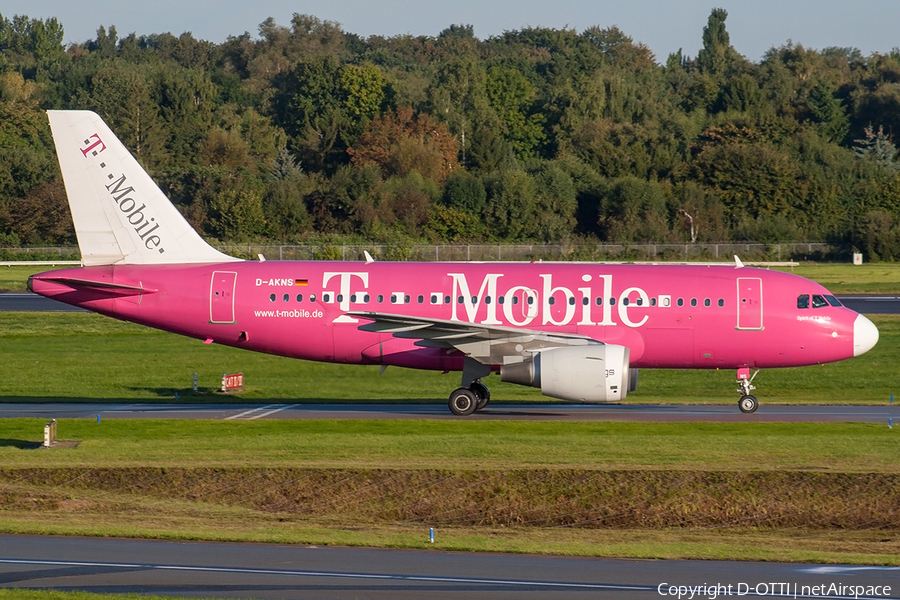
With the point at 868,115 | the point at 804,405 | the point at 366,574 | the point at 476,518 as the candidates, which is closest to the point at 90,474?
the point at 476,518

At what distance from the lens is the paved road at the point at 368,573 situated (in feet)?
47.0

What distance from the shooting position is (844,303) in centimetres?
6022

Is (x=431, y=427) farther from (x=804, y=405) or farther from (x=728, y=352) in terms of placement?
(x=804, y=405)

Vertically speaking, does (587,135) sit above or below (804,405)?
above

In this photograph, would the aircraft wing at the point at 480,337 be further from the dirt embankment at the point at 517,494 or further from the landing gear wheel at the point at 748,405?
the dirt embankment at the point at 517,494

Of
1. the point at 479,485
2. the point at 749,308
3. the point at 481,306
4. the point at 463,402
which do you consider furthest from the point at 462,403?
the point at 479,485

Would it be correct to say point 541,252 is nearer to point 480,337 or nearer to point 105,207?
point 105,207

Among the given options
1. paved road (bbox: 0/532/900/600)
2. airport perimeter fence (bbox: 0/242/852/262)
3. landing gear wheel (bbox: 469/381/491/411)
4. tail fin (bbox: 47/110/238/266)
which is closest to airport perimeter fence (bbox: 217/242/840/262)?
airport perimeter fence (bbox: 0/242/852/262)

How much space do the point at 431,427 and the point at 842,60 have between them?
161 metres

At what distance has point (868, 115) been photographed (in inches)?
5231

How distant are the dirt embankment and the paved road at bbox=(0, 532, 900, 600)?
175 inches

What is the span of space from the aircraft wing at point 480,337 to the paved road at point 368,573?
38.8 feet

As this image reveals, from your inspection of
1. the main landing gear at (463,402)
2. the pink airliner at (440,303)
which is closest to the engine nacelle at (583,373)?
the pink airliner at (440,303)

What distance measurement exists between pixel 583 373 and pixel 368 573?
1318cm
